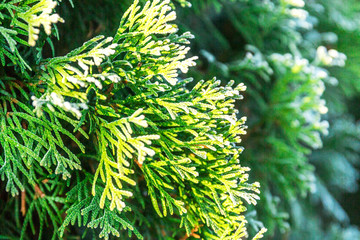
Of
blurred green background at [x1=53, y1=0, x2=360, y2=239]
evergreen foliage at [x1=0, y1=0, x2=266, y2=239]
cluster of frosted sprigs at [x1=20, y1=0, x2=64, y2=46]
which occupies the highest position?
cluster of frosted sprigs at [x1=20, y1=0, x2=64, y2=46]

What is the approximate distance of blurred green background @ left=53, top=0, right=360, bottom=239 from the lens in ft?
4.79

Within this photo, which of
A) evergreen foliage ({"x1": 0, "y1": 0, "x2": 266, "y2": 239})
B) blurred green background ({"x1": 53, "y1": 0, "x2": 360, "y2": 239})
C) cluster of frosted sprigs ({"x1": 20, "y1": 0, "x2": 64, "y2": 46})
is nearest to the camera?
cluster of frosted sprigs ({"x1": 20, "y1": 0, "x2": 64, "y2": 46})

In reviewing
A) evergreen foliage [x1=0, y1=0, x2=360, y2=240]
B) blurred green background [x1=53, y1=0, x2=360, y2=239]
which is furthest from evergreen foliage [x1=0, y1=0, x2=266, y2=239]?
blurred green background [x1=53, y1=0, x2=360, y2=239]

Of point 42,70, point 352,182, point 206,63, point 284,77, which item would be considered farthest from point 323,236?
point 42,70

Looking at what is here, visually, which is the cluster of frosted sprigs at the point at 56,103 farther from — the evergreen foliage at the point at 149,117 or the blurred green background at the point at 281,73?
the blurred green background at the point at 281,73

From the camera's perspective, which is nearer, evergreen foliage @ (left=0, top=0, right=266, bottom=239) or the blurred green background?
evergreen foliage @ (left=0, top=0, right=266, bottom=239)

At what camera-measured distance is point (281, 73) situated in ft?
5.67

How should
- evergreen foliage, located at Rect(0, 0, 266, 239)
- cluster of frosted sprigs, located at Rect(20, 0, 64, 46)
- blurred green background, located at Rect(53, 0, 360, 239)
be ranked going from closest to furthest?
cluster of frosted sprigs, located at Rect(20, 0, 64, 46), evergreen foliage, located at Rect(0, 0, 266, 239), blurred green background, located at Rect(53, 0, 360, 239)

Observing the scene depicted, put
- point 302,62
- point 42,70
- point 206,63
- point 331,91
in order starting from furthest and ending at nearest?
point 331,91, point 206,63, point 302,62, point 42,70

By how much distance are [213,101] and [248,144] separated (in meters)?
0.97

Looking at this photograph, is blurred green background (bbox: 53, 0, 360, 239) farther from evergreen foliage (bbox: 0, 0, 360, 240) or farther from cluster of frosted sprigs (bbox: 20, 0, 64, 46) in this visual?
cluster of frosted sprigs (bbox: 20, 0, 64, 46)

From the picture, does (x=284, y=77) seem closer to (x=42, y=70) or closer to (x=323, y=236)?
(x=42, y=70)

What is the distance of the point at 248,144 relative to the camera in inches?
74.4

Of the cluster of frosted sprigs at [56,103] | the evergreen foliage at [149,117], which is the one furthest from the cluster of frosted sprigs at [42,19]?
the cluster of frosted sprigs at [56,103]
